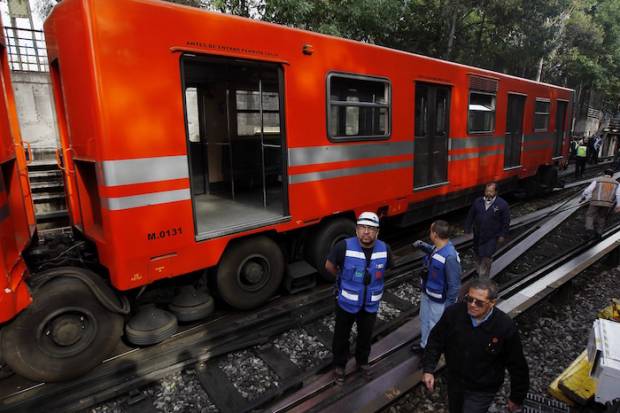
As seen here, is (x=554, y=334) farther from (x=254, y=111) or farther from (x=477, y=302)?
(x=254, y=111)

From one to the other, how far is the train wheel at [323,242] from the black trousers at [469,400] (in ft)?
10.1

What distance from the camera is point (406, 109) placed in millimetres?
6508

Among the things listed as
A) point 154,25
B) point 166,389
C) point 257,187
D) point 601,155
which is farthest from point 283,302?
point 601,155

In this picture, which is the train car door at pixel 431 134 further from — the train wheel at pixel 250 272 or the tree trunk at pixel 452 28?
the tree trunk at pixel 452 28

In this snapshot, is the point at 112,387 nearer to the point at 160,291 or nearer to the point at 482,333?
the point at 160,291

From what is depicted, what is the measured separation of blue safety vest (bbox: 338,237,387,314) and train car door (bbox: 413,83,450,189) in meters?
3.89

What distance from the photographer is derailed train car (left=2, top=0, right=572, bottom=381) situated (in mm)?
3674

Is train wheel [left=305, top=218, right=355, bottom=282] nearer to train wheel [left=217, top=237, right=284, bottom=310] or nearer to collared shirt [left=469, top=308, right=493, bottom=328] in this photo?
train wheel [left=217, top=237, right=284, bottom=310]

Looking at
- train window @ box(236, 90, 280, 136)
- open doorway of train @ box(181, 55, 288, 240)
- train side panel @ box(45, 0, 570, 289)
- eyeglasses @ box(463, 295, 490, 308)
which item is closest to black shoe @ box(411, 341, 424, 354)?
eyeglasses @ box(463, 295, 490, 308)

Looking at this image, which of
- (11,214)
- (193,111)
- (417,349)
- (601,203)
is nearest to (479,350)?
(417,349)

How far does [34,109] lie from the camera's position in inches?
344

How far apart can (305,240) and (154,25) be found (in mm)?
3373

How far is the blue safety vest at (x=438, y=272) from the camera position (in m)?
3.71

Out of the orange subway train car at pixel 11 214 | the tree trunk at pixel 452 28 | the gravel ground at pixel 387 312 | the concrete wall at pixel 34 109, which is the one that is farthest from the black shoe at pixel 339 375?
the tree trunk at pixel 452 28
